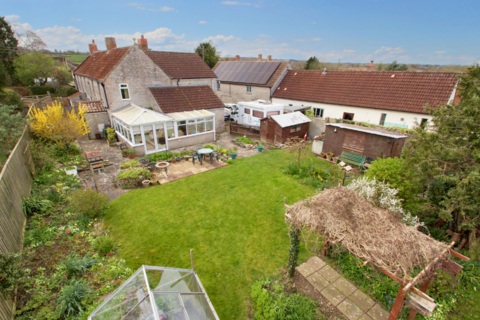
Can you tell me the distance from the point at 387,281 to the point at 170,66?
71.1 ft

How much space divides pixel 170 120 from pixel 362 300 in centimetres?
1457

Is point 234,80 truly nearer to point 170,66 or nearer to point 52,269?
point 170,66

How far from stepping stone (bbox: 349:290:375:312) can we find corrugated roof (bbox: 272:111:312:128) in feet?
42.2

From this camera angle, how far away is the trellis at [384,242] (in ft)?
13.8

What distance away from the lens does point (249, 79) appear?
91.5 feet

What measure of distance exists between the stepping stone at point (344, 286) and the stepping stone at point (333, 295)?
127 millimetres

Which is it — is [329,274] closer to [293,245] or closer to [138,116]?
[293,245]

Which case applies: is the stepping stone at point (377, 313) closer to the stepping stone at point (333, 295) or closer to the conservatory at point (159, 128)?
the stepping stone at point (333, 295)

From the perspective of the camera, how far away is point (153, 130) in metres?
15.5

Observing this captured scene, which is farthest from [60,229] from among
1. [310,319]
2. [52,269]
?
[310,319]

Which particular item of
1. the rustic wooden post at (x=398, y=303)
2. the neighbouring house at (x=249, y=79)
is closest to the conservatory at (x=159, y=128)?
the neighbouring house at (x=249, y=79)

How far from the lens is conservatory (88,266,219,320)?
4246 mm

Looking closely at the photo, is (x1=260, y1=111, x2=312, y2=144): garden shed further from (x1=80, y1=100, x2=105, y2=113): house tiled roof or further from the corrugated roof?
(x1=80, y1=100, x2=105, y2=113): house tiled roof

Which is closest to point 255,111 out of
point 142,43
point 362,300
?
point 142,43
